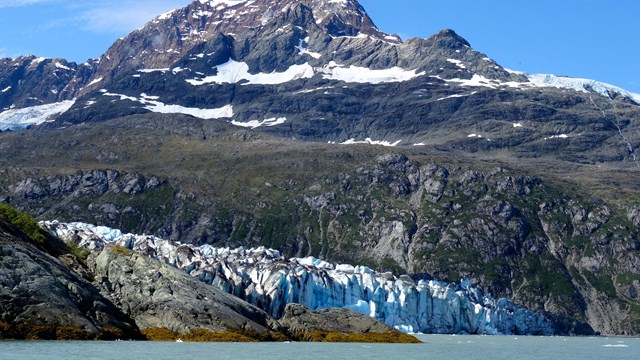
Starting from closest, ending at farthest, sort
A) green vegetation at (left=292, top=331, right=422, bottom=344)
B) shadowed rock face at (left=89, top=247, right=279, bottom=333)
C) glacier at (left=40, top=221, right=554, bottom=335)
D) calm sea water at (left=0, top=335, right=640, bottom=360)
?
1. calm sea water at (left=0, top=335, right=640, bottom=360)
2. shadowed rock face at (left=89, top=247, right=279, bottom=333)
3. green vegetation at (left=292, top=331, right=422, bottom=344)
4. glacier at (left=40, top=221, right=554, bottom=335)

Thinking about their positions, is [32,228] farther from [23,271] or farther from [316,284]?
[316,284]

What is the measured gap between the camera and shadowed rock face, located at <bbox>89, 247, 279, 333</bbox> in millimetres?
93125

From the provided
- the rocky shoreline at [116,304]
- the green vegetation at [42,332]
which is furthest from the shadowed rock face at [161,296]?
the green vegetation at [42,332]

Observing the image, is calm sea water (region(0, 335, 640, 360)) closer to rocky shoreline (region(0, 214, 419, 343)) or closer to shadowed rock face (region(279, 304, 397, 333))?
rocky shoreline (region(0, 214, 419, 343))

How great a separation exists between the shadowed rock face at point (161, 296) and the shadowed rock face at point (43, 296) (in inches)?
197

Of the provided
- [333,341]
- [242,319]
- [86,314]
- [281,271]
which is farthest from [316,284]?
[86,314]

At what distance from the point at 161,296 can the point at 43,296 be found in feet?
46.3

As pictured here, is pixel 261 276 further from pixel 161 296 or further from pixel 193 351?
pixel 193 351

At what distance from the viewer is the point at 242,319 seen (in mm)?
98062

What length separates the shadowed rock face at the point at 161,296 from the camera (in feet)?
306

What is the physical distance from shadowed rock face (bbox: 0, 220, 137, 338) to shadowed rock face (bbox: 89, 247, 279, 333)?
4.99m

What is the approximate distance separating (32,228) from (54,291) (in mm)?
20811

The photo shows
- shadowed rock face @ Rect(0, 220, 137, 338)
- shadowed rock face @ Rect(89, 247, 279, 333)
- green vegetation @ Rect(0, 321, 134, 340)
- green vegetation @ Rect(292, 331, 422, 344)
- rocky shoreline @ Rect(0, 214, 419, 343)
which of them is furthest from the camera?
green vegetation @ Rect(292, 331, 422, 344)

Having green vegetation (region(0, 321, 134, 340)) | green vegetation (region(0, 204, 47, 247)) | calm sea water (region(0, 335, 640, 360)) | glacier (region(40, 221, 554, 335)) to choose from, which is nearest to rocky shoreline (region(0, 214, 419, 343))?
green vegetation (region(0, 321, 134, 340))
